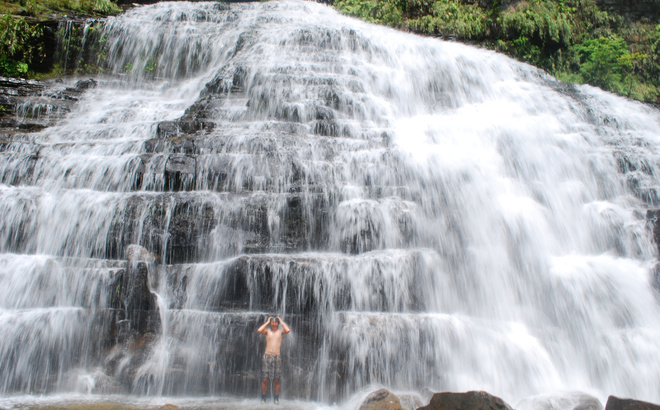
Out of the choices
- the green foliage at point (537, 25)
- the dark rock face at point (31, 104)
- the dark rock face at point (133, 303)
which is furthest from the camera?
the green foliage at point (537, 25)

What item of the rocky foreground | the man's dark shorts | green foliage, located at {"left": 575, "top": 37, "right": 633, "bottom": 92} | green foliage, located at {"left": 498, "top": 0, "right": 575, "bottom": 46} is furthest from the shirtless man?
green foliage, located at {"left": 498, "top": 0, "right": 575, "bottom": 46}

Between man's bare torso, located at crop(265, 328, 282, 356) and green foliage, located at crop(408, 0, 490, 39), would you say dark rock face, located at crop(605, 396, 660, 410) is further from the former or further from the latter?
green foliage, located at crop(408, 0, 490, 39)

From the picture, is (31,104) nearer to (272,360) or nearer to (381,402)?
(272,360)

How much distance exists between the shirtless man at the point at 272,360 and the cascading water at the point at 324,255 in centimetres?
31

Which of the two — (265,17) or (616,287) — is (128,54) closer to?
(265,17)

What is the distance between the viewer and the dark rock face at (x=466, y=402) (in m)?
4.79

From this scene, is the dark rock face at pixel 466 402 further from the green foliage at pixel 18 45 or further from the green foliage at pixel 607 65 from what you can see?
the green foliage at pixel 607 65

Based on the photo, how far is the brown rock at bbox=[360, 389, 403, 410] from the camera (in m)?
5.12

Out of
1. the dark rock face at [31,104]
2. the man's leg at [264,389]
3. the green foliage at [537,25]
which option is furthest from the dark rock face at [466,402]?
the green foliage at [537,25]

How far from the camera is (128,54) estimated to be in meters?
15.5

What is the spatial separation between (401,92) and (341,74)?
225 cm

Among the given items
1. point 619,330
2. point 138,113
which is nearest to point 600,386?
point 619,330

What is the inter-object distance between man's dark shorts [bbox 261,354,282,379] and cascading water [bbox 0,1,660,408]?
38 cm

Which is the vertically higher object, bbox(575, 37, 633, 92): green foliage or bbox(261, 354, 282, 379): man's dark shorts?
bbox(575, 37, 633, 92): green foliage
